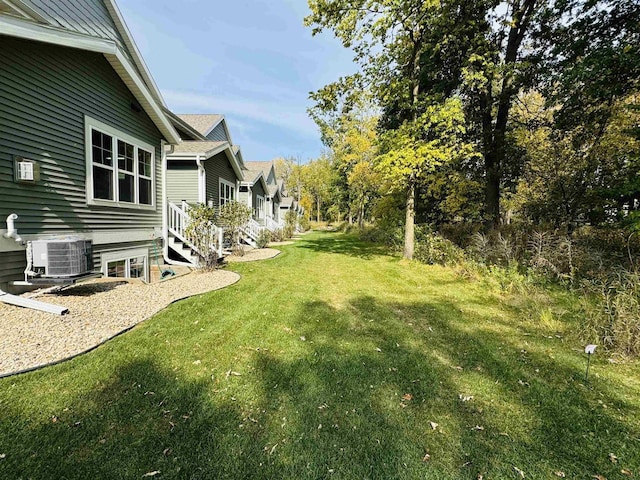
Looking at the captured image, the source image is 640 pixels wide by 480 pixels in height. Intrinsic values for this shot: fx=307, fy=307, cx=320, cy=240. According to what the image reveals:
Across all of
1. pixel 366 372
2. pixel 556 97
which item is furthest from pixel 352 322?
pixel 556 97

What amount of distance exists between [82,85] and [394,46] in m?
9.97

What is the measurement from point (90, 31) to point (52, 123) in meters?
3.01

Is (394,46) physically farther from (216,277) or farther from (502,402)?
(502,402)

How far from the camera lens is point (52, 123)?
5656 mm

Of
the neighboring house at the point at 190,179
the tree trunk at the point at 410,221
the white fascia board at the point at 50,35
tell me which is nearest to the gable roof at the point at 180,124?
the neighboring house at the point at 190,179

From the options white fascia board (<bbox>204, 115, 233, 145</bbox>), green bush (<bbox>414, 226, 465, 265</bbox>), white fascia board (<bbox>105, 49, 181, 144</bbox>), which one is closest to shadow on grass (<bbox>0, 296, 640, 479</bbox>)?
green bush (<bbox>414, 226, 465, 265</bbox>)

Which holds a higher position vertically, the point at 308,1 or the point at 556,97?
the point at 308,1

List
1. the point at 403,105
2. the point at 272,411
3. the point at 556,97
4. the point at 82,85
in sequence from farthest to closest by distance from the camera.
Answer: the point at 403,105, the point at 556,97, the point at 82,85, the point at 272,411

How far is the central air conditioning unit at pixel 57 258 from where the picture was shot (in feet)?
17.0

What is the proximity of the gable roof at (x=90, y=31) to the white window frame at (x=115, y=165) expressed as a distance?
102cm

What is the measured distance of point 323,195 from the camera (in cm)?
5006

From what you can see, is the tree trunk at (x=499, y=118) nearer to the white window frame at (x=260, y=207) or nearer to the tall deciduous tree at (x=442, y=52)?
the tall deciduous tree at (x=442, y=52)

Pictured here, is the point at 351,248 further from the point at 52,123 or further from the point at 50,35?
the point at 50,35

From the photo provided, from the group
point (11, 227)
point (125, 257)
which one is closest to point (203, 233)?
point (125, 257)
